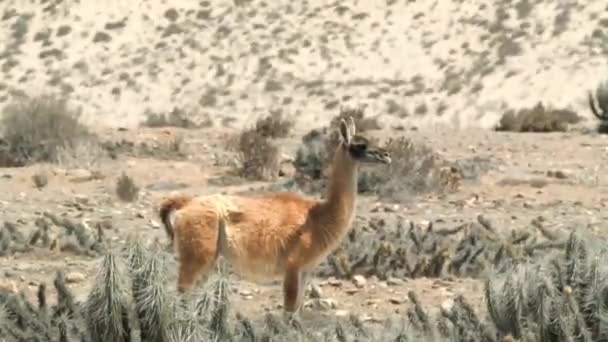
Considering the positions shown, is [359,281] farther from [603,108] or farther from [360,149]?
[603,108]

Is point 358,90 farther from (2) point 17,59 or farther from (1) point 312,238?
(1) point 312,238

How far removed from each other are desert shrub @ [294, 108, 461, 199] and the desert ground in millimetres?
61

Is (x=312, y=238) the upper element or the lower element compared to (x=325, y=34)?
lower

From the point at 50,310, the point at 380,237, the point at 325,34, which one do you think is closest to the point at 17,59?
the point at 325,34

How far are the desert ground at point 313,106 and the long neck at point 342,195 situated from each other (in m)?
0.86

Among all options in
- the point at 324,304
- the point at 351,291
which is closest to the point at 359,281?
the point at 351,291

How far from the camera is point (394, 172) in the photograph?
15.9 m

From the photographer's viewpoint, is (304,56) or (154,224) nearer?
(154,224)

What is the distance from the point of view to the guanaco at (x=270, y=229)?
845 cm

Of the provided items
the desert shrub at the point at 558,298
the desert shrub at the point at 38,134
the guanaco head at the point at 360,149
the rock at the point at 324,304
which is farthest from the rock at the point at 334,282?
the desert shrub at the point at 38,134

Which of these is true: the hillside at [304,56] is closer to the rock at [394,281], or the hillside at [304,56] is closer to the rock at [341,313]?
the rock at [394,281]

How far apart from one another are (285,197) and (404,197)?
6.54m

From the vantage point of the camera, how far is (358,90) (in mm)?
37750

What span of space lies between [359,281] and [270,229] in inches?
75.3
